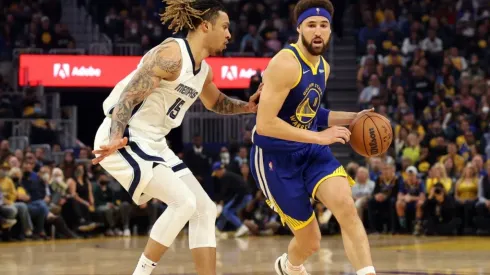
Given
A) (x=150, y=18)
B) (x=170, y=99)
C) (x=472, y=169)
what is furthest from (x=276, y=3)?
(x=170, y=99)

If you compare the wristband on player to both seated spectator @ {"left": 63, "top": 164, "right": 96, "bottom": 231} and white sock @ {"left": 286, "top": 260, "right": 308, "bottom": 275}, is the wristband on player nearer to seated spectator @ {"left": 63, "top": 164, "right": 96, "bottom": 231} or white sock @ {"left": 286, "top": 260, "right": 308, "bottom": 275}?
white sock @ {"left": 286, "top": 260, "right": 308, "bottom": 275}

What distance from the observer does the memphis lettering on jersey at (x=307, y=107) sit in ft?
22.3

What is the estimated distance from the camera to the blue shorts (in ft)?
22.4

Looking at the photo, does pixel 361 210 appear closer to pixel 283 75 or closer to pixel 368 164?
pixel 368 164

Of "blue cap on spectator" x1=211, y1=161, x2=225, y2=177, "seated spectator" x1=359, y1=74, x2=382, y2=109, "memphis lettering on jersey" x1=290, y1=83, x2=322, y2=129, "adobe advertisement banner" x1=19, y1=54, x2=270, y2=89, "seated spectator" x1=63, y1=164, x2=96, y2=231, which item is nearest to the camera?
"memphis lettering on jersey" x1=290, y1=83, x2=322, y2=129

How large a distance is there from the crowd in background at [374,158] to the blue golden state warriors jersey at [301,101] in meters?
8.40

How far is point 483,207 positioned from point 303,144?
8531 mm

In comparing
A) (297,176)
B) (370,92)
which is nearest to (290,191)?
(297,176)

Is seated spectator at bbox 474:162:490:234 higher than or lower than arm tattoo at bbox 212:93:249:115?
lower

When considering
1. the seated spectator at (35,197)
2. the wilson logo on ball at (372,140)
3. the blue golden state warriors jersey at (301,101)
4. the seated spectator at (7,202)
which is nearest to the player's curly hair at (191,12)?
the blue golden state warriors jersey at (301,101)

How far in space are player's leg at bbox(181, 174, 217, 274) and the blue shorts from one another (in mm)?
545

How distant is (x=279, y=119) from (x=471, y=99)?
39.9 feet

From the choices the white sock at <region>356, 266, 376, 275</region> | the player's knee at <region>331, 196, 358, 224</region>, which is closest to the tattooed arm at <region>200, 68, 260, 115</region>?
the player's knee at <region>331, 196, 358, 224</region>

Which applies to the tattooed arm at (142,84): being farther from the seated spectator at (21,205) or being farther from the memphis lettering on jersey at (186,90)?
the seated spectator at (21,205)
